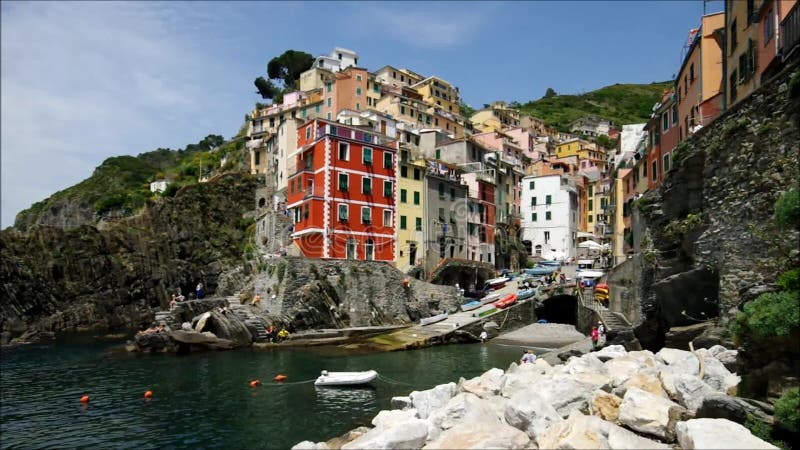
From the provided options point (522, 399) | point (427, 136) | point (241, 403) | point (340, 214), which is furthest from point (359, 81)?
point (522, 399)

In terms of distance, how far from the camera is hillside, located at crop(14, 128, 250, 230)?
9600 cm

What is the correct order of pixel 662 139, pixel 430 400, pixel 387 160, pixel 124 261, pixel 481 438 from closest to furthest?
pixel 481 438
pixel 430 400
pixel 662 139
pixel 387 160
pixel 124 261

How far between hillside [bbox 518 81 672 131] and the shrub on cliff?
505ft

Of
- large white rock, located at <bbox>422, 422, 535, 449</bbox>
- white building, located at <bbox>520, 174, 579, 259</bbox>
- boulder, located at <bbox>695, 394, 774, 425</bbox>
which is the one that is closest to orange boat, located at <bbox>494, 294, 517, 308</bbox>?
white building, located at <bbox>520, 174, 579, 259</bbox>

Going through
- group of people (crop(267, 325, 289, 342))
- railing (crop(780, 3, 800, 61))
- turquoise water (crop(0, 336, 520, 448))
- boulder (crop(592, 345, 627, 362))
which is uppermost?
railing (crop(780, 3, 800, 61))

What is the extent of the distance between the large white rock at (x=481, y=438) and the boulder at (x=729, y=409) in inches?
160

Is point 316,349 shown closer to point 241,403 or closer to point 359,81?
point 241,403

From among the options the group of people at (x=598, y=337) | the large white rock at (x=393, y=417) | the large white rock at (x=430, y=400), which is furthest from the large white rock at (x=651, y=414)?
the group of people at (x=598, y=337)

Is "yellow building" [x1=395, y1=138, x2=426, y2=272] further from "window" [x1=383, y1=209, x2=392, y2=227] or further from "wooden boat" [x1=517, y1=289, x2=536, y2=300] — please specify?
"wooden boat" [x1=517, y1=289, x2=536, y2=300]

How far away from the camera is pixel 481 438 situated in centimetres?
1182

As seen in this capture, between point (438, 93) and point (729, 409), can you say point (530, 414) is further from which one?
point (438, 93)

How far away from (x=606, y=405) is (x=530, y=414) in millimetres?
2234

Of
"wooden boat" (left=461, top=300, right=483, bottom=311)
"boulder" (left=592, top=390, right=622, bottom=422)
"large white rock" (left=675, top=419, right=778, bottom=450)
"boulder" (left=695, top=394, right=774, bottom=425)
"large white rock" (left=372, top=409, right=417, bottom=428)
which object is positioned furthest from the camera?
"wooden boat" (left=461, top=300, right=483, bottom=311)

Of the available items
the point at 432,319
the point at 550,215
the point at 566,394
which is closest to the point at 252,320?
the point at 432,319
